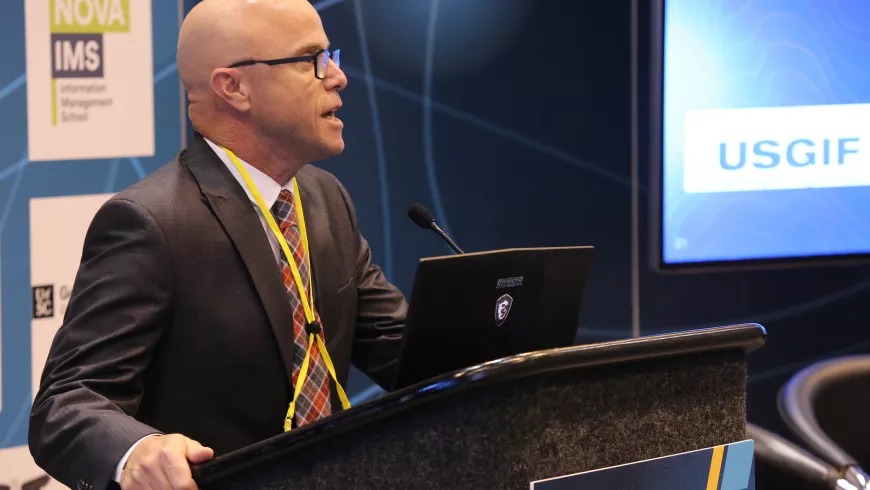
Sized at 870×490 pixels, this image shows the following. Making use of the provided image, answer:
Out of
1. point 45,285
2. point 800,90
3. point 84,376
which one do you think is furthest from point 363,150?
point 84,376

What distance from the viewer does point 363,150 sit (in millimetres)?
3533

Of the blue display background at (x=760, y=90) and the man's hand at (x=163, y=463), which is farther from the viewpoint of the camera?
the blue display background at (x=760, y=90)

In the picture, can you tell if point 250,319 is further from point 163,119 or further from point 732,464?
point 163,119

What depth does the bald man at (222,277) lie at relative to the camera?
165cm

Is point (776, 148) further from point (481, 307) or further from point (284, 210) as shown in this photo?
point (481, 307)

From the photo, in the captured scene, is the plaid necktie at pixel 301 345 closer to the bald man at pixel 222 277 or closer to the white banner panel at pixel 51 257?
the bald man at pixel 222 277

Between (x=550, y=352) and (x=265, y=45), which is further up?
(x=265, y=45)

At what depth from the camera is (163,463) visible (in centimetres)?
135

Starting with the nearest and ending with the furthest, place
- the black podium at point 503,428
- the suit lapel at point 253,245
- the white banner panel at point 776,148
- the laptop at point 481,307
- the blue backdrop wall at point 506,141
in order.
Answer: the black podium at point 503,428 < the laptop at point 481,307 < the suit lapel at point 253,245 < the blue backdrop wall at point 506,141 < the white banner panel at point 776,148

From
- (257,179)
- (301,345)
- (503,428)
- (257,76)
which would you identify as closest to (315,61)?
(257,76)

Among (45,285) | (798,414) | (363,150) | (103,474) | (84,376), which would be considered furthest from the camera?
(363,150)

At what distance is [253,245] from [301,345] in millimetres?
185

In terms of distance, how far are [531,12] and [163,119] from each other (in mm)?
1279

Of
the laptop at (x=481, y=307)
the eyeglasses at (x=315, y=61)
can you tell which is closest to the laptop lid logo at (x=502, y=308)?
the laptop at (x=481, y=307)
